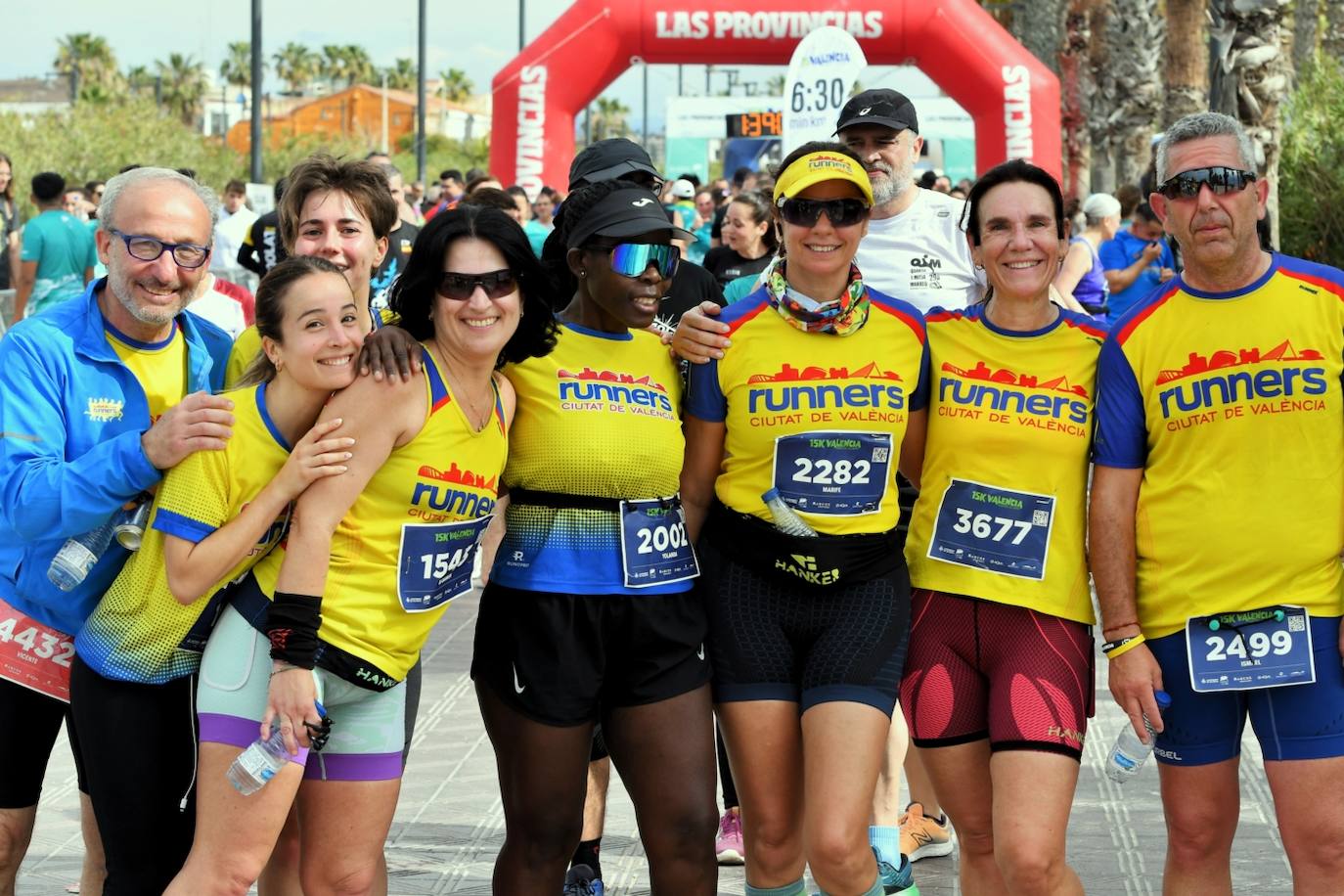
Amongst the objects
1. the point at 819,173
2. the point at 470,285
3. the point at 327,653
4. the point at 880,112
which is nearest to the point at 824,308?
the point at 819,173

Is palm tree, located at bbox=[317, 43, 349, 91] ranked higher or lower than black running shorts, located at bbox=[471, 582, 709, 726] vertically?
higher

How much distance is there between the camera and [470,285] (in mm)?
3721

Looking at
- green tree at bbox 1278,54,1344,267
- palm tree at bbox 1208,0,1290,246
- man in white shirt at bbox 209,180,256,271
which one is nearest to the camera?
palm tree at bbox 1208,0,1290,246

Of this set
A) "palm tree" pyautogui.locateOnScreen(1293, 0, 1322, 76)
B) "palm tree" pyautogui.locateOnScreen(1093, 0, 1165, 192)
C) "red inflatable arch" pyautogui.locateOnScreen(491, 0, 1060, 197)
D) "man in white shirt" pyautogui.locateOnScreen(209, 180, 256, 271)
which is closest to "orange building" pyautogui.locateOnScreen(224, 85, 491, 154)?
"palm tree" pyautogui.locateOnScreen(1293, 0, 1322, 76)

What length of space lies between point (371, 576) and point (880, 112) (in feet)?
8.07

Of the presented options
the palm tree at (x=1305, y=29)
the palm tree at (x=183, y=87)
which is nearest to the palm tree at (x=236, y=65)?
the palm tree at (x=183, y=87)

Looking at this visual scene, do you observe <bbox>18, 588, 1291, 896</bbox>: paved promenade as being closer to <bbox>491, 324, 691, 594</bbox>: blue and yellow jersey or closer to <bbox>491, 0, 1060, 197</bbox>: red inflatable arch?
<bbox>491, 324, 691, 594</bbox>: blue and yellow jersey

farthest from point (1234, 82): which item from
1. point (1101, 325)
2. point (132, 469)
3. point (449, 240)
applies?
point (132, 469)

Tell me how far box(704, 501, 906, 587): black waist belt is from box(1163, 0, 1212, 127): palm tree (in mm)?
15459

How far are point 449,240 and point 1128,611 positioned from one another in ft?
6.03

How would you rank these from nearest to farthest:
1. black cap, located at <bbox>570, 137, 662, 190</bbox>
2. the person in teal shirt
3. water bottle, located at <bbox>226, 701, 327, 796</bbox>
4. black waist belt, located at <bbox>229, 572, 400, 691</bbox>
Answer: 1. water bottle, located at <bbox>226, 701, 327, 796</bbox>
2. black waist belt, located at <bbox>229, 572, 400, 691</bbox>
3. black cap, located at <bbox>570, 137, 662, 190</bbox>
4. the person in teal shirt

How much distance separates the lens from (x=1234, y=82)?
11.7 meters

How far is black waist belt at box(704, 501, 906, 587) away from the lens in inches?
158

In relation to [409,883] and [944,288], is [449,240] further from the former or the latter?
[409,883]
